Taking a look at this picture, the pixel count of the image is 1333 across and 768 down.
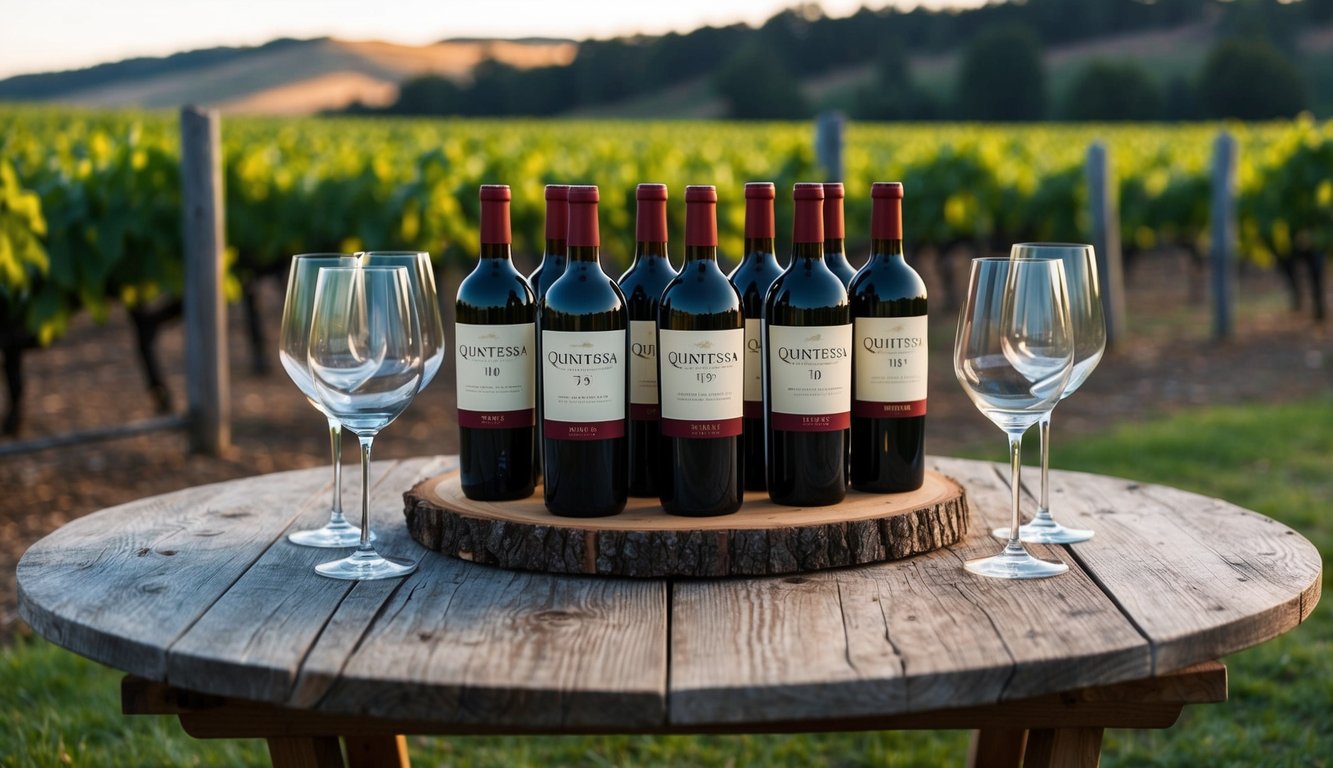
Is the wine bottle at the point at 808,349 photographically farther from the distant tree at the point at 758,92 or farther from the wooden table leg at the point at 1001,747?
the distant tree at the point at 758,92

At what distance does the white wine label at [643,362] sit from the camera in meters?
2.11

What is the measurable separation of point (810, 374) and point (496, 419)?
0.51 metres

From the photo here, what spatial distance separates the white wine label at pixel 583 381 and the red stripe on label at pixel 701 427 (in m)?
0.08

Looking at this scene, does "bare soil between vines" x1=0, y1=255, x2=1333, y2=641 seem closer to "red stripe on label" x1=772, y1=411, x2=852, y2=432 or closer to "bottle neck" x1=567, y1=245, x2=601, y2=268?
"bottle neck" x1=567, y1=245, x2=601, y2=268

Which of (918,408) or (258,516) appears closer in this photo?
(918,408)

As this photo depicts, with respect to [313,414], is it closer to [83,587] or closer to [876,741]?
[876,741]

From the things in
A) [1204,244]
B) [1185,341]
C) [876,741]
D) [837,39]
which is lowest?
[876,741]

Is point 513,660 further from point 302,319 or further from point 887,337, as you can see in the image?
point 887,337

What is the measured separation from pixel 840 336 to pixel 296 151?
11.1 m

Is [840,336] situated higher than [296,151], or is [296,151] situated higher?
[296,151]

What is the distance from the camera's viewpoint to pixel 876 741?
3.66m

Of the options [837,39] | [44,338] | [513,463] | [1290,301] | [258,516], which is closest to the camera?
[513,463]

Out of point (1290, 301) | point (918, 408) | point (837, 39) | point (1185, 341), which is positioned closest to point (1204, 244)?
point (1290, 301)

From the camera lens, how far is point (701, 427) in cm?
198
